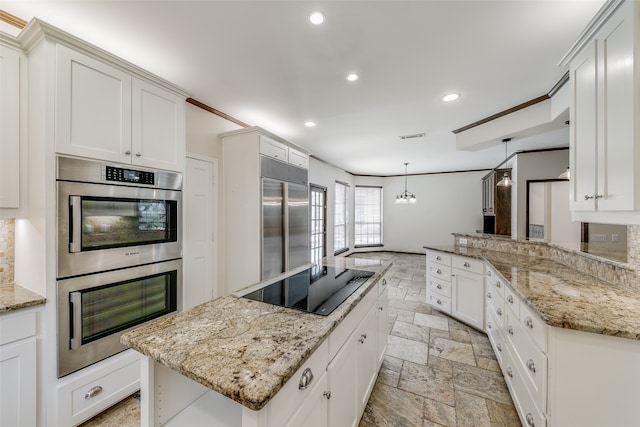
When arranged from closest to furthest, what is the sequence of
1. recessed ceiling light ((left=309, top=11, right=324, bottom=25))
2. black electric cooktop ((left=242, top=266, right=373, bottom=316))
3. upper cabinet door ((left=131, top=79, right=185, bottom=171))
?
1. black electric cooktop ((left=242, top=266, right=373, bottom=316))
2. recessed ceiling light ((left=309, top=11, right=324, bottom=25))
3. upper cabinet door ((left=131, top=79, right=185, bottom=171))

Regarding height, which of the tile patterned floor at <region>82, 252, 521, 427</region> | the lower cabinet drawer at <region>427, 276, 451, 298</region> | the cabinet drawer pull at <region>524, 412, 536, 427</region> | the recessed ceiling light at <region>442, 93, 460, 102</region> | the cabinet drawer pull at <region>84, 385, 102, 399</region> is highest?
the recessed ceiling light at <region>442, 93, 460, 102</region>

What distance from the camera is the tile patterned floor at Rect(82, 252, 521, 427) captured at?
1.75 m

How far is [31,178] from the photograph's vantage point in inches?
61.4

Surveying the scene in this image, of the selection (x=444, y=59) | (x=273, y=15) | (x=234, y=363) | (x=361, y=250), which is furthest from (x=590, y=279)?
(x=361, y=250)

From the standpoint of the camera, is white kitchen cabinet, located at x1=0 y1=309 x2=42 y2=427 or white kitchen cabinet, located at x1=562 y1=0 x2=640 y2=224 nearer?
white kitchen cabinet, located at x1=562 y1=0 x2=640 y2=224

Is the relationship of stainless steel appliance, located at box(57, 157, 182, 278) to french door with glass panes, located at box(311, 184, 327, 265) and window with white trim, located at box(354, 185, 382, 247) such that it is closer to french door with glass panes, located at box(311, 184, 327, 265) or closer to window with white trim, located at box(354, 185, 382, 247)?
french door with glass panes, located at box(311, 184, 327, 265)

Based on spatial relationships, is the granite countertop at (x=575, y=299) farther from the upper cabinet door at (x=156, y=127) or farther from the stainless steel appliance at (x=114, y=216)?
the upper cabinet door at (x=156, y=127)

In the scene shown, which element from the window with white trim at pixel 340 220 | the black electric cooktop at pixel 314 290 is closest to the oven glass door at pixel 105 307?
the black electric cooktop at pixel 314 290

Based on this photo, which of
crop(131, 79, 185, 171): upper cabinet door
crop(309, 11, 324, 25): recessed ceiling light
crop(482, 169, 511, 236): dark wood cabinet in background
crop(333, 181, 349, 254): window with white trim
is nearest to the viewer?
crop(309, 11, 324, 25): recessed ceiling light

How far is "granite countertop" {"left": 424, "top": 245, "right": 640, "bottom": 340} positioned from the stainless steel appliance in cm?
266

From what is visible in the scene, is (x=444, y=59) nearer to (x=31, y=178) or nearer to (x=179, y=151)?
(x=179, y=151)

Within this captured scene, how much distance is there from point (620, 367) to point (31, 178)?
3436 millimetres

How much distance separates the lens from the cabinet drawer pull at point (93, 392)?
5.34 ft

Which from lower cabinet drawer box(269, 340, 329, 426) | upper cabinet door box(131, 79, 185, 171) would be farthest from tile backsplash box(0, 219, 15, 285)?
lower cabinet drawer box(269, 340, 329, 426)
